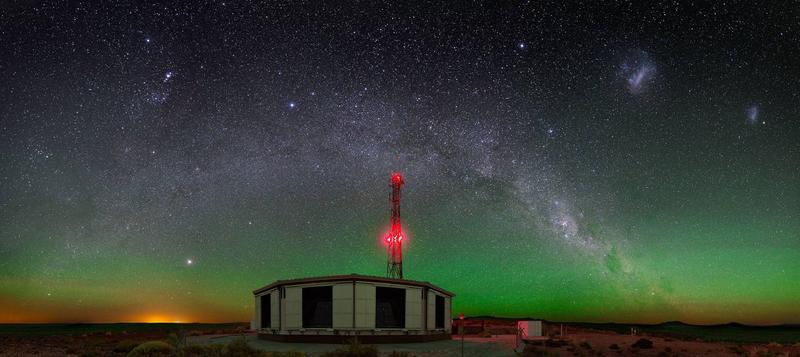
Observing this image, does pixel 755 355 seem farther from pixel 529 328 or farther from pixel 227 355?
pixel 227 355

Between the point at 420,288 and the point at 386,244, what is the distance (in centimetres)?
764

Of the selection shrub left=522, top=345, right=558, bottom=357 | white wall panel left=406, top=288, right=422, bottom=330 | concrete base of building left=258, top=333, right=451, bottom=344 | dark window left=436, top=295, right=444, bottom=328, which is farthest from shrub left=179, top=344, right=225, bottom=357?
dark window left=436, top=295, right=444, bottom=328

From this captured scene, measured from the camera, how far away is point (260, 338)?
25297mm

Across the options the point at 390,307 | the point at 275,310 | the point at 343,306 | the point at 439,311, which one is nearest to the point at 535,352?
the point at 390,307

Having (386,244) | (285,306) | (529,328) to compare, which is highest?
(386,244)

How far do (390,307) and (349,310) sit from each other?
7.46ft

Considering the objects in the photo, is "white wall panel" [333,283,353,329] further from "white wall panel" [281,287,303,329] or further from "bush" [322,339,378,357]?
"bush" [322,339,378,357]

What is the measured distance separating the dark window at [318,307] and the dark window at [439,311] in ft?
19.9

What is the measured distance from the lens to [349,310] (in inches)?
866

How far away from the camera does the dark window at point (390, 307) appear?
23.1m

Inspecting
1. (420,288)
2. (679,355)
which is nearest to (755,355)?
(679,355)

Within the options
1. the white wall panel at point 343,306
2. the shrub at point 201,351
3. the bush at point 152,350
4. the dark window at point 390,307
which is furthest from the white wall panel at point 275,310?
the shrub at point 201,351

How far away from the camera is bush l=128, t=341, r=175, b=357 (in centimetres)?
1723

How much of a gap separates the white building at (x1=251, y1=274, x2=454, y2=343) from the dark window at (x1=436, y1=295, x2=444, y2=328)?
97 cm
